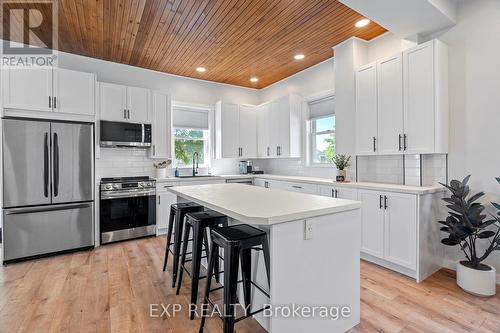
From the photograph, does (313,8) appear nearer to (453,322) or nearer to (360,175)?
(360,175)

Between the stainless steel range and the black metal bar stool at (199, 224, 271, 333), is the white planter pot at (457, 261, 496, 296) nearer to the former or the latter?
the black metal bar stool at (199, 224, 271, 333)

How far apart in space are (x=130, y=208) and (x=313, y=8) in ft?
12.3

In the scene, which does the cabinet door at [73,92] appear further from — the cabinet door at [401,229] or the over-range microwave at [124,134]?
the cabinet door at [401,229]

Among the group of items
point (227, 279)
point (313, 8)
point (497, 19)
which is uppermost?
point (313, 8)

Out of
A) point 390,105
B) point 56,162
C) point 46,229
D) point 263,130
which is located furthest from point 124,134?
point 390,105

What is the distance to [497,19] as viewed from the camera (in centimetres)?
249

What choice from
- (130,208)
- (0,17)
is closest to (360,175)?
(130,208)

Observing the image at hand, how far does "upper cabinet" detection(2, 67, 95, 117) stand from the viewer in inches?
126

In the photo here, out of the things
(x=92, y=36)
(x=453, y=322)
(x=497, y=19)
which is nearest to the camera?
(x=453, y=322)

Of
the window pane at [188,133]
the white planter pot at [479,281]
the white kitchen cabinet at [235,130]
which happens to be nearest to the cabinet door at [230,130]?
the white kitchen cabinet at [235,130]

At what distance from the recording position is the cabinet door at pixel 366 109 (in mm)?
3266

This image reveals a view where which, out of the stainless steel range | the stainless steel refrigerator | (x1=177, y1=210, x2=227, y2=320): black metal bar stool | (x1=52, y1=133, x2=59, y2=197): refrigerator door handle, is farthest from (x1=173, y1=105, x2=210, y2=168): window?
(x1=177, y1=210, x2=227, y2=320): black metal bar stool

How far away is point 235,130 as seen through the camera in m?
5.34

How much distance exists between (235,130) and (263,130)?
605 millimetres
